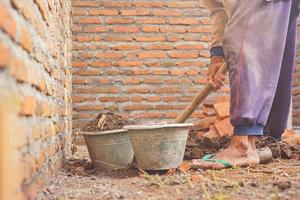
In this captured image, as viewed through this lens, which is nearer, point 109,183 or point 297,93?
point 109,183

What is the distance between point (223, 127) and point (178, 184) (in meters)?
2.45

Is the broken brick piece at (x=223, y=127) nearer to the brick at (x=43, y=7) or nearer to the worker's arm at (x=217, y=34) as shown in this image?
the worker's arm at (x=217, y=34)

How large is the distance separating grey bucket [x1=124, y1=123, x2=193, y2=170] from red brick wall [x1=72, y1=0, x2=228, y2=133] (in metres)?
2.63

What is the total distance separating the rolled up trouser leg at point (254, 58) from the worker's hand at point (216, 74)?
11.4 inches

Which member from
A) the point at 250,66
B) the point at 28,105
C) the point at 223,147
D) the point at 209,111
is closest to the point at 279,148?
the point at 223,147

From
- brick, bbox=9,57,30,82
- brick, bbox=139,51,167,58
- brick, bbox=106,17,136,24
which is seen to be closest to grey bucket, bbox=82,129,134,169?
brick, bbox=9,57,30,82

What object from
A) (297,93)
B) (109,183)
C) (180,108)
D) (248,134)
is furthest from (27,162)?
(297,93)

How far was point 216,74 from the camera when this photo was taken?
9.35 ft

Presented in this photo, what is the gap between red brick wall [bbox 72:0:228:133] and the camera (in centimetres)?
496

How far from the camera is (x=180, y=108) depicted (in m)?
5.07

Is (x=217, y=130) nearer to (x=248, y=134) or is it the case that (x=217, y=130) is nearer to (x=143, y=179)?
(x=248, y=134)

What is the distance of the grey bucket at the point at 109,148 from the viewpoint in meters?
2.68

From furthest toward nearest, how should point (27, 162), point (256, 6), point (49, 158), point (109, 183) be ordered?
point (256, 6) → point (109, 183) → point (49, 158) → point (27, 162)

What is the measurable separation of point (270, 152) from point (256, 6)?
38.3 inches
